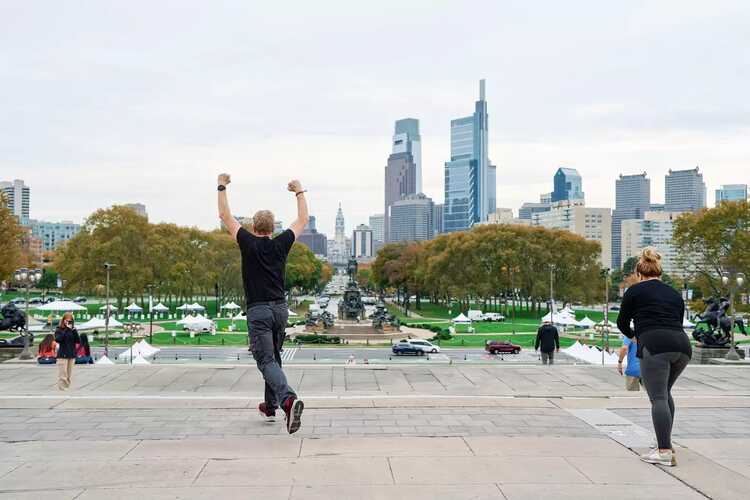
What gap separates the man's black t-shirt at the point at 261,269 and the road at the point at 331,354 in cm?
2852

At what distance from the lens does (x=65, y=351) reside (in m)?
10.4

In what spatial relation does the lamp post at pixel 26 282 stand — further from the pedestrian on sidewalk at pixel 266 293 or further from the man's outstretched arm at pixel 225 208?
the pedestrian on sidewalk at pixel 266 293

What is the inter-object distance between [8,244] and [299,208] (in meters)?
38.9

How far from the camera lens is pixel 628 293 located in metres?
6.05

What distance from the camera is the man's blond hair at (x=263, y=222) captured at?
668 cm

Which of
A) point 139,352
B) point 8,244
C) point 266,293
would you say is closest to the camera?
point 266,293

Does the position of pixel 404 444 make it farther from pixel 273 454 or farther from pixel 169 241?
pixel 169 241

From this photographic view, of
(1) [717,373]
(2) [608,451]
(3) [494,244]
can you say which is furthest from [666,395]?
(3) [494,244]

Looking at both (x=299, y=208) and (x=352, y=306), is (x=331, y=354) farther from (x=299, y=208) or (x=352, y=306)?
(x=299, y=208)

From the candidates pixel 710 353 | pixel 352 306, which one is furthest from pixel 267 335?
pixel 352 306

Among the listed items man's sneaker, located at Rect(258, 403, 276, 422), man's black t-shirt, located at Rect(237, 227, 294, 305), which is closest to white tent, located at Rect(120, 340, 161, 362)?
man's sneaker, located at Rect(258, 403, 276, 422)

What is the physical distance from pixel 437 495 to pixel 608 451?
2039 millimetres

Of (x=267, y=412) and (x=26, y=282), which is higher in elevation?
(x=26, y=282)

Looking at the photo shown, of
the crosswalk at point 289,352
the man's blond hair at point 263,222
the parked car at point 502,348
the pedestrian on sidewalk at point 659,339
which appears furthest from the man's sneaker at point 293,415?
the parked car at point 502,348
